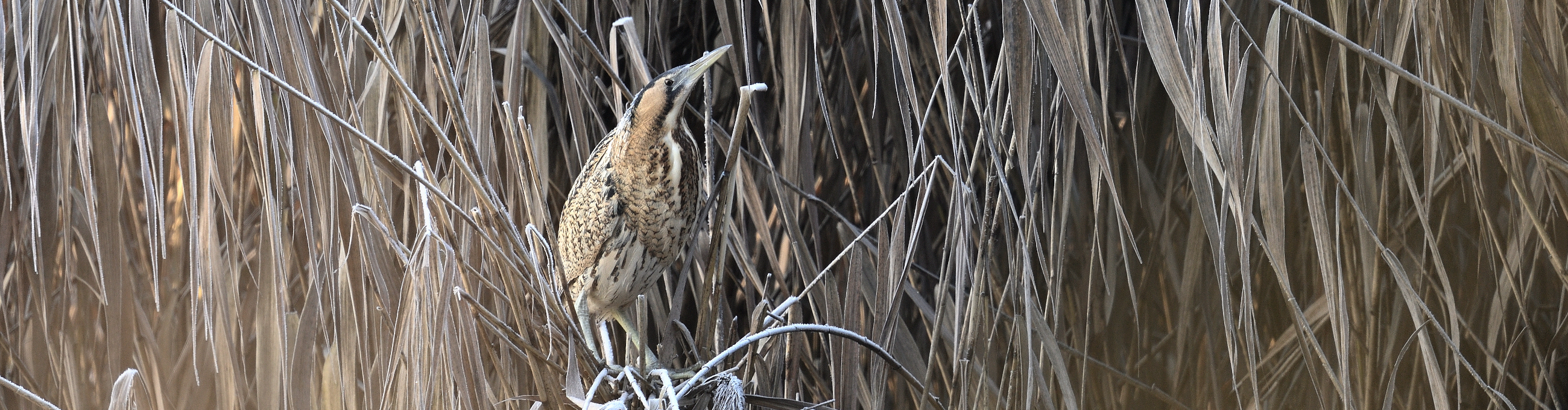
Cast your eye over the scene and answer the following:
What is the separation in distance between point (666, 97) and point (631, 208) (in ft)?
0.35

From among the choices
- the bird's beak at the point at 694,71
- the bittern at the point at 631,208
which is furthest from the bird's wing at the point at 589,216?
the bird's beak at the point at 694,71

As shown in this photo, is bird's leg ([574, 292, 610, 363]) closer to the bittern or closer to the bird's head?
the bittern

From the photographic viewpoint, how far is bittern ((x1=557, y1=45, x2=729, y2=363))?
2.10 feet

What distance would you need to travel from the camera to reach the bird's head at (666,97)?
1.94ft

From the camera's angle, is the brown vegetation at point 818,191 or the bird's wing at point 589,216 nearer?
the brown vegetation at point 818,191

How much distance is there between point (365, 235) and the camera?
57cm

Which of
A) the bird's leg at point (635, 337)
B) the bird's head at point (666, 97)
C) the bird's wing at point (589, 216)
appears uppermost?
the bird's head at point (666, 97)

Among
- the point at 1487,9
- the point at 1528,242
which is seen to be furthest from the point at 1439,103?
the point at 1528,242

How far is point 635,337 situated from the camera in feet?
2.38

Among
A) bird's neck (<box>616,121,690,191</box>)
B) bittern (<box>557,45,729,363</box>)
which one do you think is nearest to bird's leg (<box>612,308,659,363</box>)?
bittern (<box>557,45,729,363</box>)

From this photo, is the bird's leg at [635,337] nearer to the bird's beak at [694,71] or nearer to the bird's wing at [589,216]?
the bird's wing at [589,216]

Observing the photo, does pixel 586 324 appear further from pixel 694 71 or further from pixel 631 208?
pixel 694 71

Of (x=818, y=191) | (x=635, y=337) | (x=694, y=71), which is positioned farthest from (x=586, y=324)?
(x=818, y=191)

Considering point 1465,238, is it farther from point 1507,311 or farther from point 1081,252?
point 1081,252
